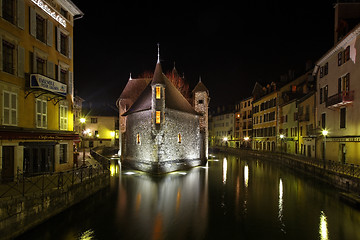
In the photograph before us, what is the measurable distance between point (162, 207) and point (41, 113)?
10019mm

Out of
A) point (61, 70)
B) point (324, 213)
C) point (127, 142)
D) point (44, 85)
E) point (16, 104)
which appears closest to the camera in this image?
point (324, 213)

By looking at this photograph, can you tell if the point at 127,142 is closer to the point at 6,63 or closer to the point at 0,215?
the point at 6,63

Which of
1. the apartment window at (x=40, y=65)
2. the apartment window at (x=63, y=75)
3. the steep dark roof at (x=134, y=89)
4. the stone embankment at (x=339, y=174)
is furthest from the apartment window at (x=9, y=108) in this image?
the steep dark roof at (x=134, y=89)

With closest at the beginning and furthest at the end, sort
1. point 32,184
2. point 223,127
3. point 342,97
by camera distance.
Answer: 1. point 32,184
2. point 342,97
3. point 223,127

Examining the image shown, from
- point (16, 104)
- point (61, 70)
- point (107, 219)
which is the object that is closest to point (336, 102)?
point (107, 219)

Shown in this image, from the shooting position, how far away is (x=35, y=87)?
47.9ft

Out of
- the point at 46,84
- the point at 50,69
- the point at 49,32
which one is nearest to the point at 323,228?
the point at 46,84

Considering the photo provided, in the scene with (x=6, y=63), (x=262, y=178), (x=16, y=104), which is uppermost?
(x=6, y=63)

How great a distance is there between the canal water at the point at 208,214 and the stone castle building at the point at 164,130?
5937 mm

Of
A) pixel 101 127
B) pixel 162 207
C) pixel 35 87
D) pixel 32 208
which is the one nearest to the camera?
pixel 32 208

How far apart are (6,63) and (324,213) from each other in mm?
19761

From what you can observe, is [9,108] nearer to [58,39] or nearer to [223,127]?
[58,39]

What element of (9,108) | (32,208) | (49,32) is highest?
(49,32)

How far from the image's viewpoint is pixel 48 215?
11.5 metres
